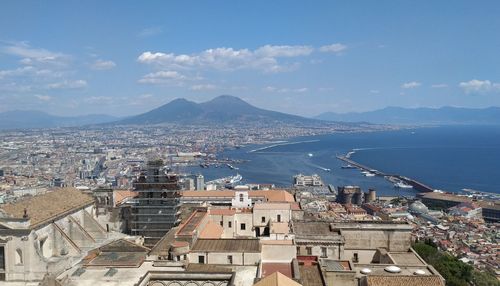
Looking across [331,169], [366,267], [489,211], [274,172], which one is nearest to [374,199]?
[489,211]

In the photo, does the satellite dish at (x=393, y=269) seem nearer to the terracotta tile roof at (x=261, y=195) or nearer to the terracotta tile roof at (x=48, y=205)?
the terracotta tile roof at (x=261, y=195)

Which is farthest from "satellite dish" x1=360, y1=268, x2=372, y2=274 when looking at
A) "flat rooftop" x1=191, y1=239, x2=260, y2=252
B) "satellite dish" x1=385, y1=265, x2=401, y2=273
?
"flat rooftop" x1=191, y1=239, x2=260, y2=252

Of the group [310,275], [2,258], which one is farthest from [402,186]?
[2,258]

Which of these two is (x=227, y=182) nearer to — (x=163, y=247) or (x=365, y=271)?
(x=163, y=247)

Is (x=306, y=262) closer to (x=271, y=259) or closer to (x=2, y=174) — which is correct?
(x=271, y=259)

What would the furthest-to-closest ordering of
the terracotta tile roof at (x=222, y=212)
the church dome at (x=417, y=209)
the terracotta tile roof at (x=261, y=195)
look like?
the church dome at (x=417, y=209) → the terracotta tile roof at (x=261, y=195) → the terracotta tile roof at (x=222, y=212)

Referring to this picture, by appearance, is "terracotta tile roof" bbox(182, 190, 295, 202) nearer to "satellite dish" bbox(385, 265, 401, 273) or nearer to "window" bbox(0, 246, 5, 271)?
"satellite dish" bbox(385, 265, 401, 273)

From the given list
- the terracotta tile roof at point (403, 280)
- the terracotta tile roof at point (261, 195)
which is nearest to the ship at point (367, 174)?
the terracotta tile roof at point (261, 195)
